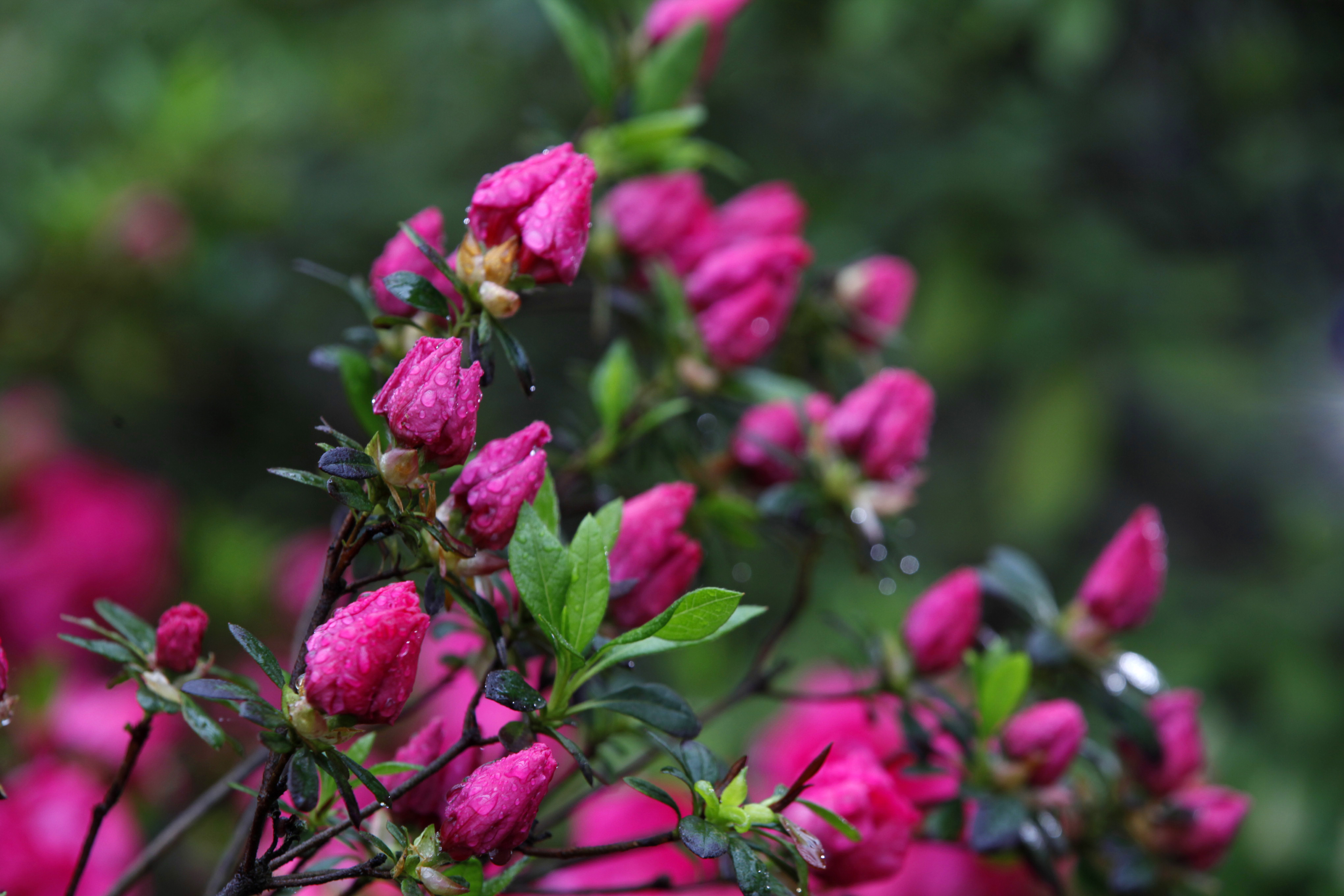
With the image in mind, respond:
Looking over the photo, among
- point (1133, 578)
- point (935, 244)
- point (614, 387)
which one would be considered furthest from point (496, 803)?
point (935, 244)

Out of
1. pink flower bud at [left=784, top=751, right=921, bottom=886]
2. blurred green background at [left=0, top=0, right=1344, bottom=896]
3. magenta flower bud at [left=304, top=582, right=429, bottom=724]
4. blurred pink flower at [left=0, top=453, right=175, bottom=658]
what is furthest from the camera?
blurred green background at [left=0, top=0, right=1344, bottom=896]

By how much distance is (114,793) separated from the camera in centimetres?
40

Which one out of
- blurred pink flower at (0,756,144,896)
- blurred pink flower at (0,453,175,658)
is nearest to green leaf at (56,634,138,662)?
blurred pink flower at (0,756,144,896)

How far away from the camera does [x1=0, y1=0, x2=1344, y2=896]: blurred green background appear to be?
1.16 m

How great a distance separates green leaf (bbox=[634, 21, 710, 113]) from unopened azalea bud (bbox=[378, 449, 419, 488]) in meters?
0.37

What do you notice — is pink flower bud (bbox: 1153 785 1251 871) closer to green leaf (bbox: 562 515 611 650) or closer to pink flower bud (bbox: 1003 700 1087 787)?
pink flower bud (bbox: 1003 700 1087 787)

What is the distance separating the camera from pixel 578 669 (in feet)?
1.30

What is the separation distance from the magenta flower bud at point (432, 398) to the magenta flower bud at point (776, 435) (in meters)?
0.27

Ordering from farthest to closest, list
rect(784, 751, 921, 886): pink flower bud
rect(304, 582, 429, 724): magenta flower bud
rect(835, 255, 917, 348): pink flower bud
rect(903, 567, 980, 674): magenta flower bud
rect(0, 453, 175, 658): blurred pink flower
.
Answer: rect(0, 453, 175, 658): blurred pink flower < rect(835, 255, 917, 348): pink flower bud < rect(903, 567, 980, 674): magenta flower bud < rect(784, 751, 921, 886): pink flower bud < rect(304, 582, 429, 724): magenta flower bud

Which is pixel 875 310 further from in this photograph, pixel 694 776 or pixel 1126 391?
pixel 1126 391

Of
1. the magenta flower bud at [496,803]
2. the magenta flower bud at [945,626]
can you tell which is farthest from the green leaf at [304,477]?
the magenta flower bud at [945,626]

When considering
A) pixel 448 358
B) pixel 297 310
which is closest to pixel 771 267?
pixel 448 358

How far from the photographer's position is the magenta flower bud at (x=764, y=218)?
0.68m

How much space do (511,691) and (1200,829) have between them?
408 millimetres
